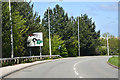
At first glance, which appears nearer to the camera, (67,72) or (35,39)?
(67,72)

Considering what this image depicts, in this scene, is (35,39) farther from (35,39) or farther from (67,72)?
(67,72)

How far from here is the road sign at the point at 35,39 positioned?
50.1m

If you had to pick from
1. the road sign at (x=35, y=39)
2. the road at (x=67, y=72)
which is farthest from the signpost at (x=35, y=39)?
the road at (x=67, y=72)

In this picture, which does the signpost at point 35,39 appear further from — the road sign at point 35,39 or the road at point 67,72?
the road at point 67,72

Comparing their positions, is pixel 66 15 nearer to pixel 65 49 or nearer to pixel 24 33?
pixel 65 49

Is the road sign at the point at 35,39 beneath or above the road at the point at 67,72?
above

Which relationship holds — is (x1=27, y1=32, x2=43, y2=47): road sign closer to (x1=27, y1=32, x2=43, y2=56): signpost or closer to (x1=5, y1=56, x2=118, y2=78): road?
(x1=27, y1=32, x2=43, y2=56): signpost

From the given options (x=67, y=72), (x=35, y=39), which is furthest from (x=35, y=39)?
(x=67, y=72)

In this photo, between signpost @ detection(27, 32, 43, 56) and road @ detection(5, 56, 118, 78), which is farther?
signpost @ detection(27, 32, 43, 56)

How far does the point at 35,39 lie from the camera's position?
50344 mm

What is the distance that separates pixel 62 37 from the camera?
77062 mm

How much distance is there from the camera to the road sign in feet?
164

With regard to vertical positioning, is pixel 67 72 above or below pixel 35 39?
below

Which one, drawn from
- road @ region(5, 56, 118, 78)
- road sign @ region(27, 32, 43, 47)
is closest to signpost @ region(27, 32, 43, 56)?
road sign @ region(27, 32, 43, 47)
